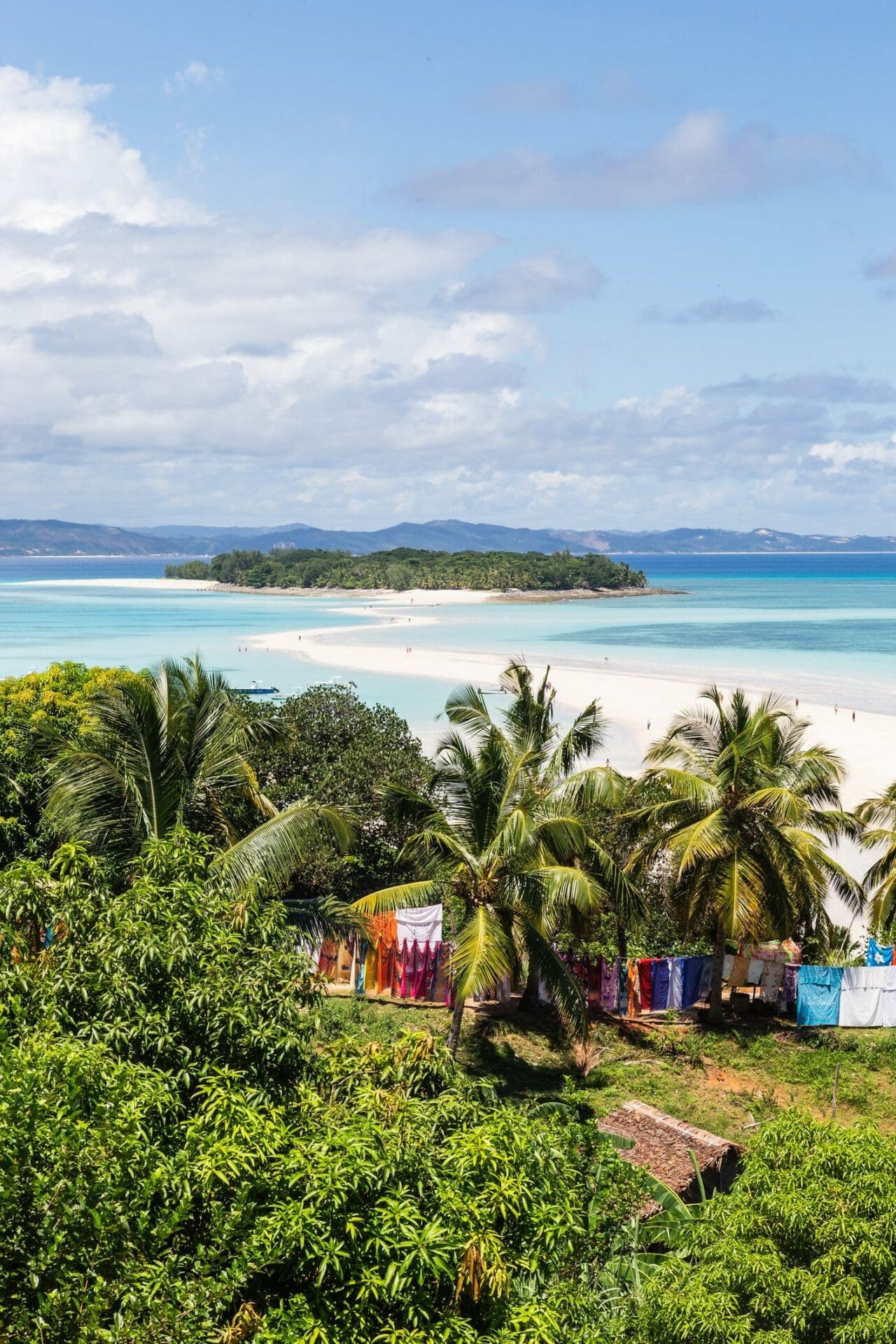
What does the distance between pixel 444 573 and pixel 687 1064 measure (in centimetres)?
14533

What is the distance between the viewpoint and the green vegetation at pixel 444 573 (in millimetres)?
154000

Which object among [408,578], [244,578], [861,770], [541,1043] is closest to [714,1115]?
[541,1043]

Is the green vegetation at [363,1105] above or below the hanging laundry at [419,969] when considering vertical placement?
above

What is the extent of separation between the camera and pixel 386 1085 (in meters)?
8.30

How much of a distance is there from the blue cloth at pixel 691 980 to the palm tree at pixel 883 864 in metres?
2.99

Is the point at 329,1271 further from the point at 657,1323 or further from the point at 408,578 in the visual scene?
the point at 408,578

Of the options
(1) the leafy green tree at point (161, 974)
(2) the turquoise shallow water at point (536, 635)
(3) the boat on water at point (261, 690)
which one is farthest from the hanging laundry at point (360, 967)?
(3) the boat on water at point (261, 690)

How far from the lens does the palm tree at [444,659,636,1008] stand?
603 inches

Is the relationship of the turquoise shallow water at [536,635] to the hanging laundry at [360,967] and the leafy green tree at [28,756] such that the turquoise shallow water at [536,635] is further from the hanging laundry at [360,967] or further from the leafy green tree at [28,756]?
the hanging laundry at [360,967]

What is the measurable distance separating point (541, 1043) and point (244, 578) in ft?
532

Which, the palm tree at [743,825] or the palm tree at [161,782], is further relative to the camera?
the palm tree at [743,825]

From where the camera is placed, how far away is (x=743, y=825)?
16.6 metres

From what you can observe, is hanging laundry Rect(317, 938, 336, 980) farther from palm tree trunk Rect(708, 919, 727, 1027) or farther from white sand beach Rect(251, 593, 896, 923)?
white sand beach Rect(251, 593, 896, 923)

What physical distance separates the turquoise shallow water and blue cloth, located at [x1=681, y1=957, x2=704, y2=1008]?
90.3 ft
